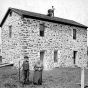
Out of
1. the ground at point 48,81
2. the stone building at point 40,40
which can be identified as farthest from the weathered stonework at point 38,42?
A: the ground at point 48,81

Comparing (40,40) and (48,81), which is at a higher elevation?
(40,40)

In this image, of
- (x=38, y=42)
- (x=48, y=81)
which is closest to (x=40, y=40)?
(x=38, y=42)

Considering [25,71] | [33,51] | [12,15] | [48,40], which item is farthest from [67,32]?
[25,71]

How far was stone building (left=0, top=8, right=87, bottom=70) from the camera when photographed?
13274 mm

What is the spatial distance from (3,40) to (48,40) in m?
5.59

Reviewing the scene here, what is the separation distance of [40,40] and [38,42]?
0.36 meters

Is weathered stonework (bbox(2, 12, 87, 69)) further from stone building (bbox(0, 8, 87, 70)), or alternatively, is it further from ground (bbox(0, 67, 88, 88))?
ground (bbox(0, 67, 88, 88))

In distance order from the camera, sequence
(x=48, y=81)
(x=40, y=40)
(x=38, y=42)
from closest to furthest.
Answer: (x=48, y=81)
(x=38, y=42)
(x=40, y=40)

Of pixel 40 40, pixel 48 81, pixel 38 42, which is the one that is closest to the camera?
pixel 48 81

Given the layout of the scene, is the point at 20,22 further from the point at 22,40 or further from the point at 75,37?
the point at 75,37

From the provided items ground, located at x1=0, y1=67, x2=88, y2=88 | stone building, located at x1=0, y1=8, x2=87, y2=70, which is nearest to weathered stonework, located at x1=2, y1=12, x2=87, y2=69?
stone building, located at x1=0, y1=8, x2=87, y2=70

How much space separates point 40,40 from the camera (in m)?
14.3

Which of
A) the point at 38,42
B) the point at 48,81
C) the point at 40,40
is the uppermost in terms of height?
the point at 40,40

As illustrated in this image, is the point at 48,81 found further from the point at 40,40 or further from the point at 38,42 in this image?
the point at 40,40
